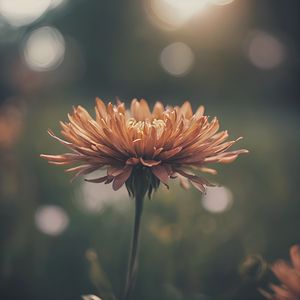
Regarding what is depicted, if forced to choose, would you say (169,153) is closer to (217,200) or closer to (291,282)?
(291,282)

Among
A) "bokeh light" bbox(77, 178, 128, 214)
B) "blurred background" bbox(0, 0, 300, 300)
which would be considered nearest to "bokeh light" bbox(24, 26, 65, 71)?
"blurred background" bbox(0, 0, 300, 300)

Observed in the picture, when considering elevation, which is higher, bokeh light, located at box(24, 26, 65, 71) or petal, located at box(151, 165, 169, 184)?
bokeh light, located at box(24, 26, 65, 71)

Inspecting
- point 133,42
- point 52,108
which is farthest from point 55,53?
point 52,108

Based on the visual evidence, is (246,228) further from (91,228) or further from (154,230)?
(91,228)

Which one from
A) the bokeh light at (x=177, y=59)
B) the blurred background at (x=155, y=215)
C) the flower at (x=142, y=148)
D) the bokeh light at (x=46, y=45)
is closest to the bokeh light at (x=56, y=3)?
the bokeh light at (x=46, y=45)

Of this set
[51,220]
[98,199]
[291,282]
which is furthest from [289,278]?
[98,199]

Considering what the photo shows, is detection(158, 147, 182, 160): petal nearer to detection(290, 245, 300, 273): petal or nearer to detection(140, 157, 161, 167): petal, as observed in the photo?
detection(140, 157, 161, 167): petal
